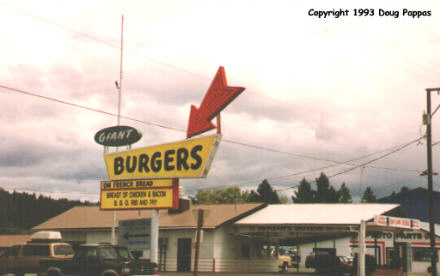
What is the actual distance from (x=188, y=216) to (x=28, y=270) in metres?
16.5

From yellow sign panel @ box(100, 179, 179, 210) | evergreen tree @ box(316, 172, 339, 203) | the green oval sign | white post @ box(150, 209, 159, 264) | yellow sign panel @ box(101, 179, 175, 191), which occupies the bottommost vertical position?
white post @ box(150, 209, 159, 264)

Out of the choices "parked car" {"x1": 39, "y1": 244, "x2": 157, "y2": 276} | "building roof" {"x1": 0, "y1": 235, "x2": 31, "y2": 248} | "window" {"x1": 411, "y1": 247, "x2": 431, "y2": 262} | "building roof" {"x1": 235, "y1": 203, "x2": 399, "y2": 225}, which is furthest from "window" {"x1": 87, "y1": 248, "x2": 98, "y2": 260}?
"building roof" {"x1": 0, "y1": 235, "x2": 31, "y2": 248}

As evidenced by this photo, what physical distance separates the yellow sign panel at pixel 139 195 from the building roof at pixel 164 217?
51.2ft

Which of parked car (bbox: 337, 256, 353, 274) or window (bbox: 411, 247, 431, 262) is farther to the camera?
window (bbox: 411, 247, 431, 262)

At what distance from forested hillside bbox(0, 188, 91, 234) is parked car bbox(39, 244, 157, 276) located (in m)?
108

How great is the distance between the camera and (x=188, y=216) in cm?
4319

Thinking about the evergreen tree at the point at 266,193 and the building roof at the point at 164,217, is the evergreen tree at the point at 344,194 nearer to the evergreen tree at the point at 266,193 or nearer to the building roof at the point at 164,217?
the evergreen tree at the point at 266,193

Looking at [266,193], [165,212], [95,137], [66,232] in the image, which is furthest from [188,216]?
[266,193]

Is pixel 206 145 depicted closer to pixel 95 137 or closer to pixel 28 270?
pixel 95 137

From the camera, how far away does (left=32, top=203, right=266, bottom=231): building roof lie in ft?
134

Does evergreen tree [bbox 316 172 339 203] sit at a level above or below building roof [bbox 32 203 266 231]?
above

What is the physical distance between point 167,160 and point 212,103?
330 cm

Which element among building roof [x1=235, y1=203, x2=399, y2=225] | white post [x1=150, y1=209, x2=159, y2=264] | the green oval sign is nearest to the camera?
white post [x1=150, y1=209, x2=159, y2=264]

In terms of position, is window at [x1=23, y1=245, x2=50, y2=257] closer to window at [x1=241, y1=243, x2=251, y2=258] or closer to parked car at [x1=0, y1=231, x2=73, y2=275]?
parked car at [x1=0, y1=231, x2=73, y2=275]
